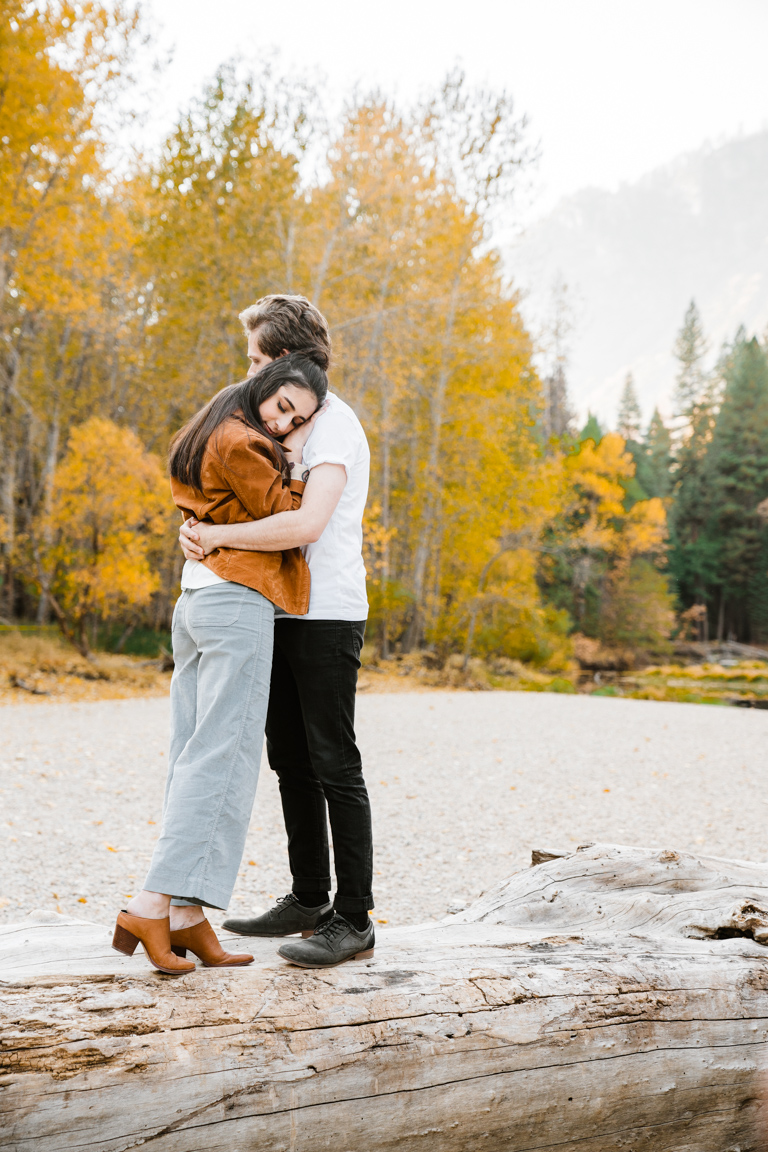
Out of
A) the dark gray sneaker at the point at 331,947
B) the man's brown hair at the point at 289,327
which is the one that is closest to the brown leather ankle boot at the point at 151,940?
the dark gray sneaker at the point at 331,947

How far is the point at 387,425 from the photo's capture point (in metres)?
16.2

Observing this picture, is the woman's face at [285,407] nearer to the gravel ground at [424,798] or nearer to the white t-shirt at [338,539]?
the white t-shirt at [338,539]

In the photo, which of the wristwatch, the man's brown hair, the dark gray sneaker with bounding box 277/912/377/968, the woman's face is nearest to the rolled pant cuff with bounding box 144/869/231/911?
the dark gray sneaker with bounding box 277/912/377/968

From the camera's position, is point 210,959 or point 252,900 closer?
point 210,959

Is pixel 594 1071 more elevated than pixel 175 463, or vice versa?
pixel 175 463

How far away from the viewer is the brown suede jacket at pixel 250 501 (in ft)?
6.94

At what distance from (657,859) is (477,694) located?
11.7 meters

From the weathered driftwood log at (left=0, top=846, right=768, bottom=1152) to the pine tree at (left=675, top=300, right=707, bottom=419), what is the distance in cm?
5156

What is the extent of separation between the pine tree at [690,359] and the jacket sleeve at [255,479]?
51561 millimetres

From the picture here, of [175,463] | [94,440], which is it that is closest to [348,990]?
[175,463]

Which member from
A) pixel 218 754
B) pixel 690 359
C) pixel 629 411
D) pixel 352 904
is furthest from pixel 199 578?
pixel 690 359

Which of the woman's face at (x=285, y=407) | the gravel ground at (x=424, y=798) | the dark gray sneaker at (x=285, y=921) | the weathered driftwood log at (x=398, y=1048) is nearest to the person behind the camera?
the weathered driftwood log at (x=398, y=1048)

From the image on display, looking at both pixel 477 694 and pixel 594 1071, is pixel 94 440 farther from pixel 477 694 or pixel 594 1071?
pixel 594 1071

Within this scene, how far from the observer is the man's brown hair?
2.31 m
